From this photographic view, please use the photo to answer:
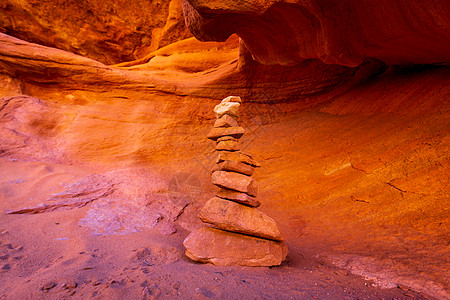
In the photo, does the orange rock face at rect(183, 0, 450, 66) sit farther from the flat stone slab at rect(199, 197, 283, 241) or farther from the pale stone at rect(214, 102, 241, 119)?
the flat stone slab at rect(199, 197, 283, 241)

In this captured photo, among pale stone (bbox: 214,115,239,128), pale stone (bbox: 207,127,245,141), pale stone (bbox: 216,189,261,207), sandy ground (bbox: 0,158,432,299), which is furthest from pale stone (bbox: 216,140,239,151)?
sandy ground (bbox: 0,158,432,299)

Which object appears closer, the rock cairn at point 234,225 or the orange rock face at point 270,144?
the rock cairn at point 234,225

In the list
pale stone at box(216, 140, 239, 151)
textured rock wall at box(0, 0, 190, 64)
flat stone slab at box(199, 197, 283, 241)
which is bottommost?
flat stone slab at box(199, 197, 283, 241)

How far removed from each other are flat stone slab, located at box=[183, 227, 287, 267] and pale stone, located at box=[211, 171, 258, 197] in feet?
1.71

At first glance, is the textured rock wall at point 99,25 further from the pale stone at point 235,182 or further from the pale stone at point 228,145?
the pale stone at point 235,182

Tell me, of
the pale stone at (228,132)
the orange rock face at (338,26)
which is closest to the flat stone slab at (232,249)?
the pale stone at (228,132)

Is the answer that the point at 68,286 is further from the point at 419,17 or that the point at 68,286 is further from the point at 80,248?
the point at 419,17

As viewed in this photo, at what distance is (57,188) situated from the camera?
3803mm

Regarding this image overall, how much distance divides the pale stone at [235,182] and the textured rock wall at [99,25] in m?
8.74

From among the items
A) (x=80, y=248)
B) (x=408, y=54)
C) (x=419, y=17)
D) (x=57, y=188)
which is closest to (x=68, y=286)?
(x=80, y=248)

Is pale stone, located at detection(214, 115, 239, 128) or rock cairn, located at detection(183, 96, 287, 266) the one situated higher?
pale stone, located at detection(214, 115, 239, 128)

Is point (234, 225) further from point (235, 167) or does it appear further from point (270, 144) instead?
point (270, 144)

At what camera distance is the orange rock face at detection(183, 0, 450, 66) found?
3109 mm

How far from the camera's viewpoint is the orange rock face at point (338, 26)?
311 centimetres
